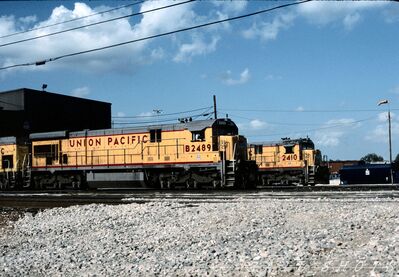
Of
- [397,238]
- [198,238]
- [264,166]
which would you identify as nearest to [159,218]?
[198,238]

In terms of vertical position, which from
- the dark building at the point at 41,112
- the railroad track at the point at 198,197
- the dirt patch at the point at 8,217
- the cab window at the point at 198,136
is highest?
the dark building at the point at 41,112

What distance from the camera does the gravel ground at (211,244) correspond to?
597cm

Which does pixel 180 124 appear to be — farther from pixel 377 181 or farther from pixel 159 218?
pixel 377 181

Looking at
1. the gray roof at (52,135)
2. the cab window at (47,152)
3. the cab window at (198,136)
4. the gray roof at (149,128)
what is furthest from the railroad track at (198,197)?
the gray roof at (52,135)

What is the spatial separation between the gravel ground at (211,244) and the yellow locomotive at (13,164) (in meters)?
19.8

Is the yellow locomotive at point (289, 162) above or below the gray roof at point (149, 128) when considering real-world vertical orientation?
below

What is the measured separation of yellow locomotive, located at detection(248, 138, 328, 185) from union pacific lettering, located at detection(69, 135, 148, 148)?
10.9m

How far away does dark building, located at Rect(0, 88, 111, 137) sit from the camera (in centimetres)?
5200

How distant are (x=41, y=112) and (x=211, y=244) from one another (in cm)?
5099

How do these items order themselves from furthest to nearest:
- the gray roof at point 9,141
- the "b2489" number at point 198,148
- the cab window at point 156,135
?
the gray roof at point 9,141, the cab window at point 156,135, the "b2489" number at point 198,148

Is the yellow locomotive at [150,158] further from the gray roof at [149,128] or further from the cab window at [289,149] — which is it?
the cab window at [289,149]

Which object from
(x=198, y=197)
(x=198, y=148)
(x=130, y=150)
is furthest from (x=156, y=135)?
(x=198, y=197)

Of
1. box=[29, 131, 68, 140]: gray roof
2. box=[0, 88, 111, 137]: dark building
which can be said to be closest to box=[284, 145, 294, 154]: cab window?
box=[29, 131, 68, 140]: gray roof

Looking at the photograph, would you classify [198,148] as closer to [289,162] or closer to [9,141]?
[289,162]
